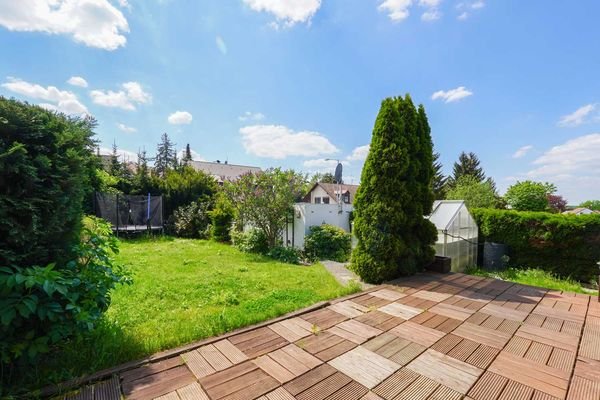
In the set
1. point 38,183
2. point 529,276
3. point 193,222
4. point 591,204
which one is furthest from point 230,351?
point 591,204

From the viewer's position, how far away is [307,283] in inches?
190

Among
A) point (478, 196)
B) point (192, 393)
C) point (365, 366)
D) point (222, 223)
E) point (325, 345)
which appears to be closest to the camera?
point (192, 393)

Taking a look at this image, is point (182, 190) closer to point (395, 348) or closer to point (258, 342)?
point (258, 342)

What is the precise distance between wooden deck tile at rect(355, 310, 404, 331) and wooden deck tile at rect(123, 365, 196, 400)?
194 centimetres

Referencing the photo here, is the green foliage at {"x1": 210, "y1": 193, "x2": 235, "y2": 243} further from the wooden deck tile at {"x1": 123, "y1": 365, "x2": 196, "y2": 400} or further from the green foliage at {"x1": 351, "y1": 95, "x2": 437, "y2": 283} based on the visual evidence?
the wooden deck tile at {"x1": 123, "y1": 365, "x2": 196, "y2": 400}

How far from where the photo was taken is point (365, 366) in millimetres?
2154

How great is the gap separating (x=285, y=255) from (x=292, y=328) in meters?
5.09

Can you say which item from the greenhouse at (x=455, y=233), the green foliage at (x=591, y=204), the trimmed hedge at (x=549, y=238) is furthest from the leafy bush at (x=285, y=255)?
the green foliage at (x=591, y=204)

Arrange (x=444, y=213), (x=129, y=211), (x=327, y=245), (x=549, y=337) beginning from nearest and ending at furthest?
(x=549, y=337) → (x=444, y=213) → (x=327, y=245) → (x=129, y=211)

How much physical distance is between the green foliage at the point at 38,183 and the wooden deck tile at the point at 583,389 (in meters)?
3.99

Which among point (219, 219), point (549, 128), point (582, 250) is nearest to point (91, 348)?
point (219, 219)

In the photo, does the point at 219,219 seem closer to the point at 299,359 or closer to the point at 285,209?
the point at 285,209

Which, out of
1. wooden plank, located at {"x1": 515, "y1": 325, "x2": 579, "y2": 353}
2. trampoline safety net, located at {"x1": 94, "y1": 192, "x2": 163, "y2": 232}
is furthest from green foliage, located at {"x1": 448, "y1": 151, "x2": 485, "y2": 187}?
wooden plank, located at {"x1": 515, "y1": 325, "x2": 579, "y2": 353}

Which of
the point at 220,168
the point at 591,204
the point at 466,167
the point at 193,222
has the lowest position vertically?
the point at 193,222
